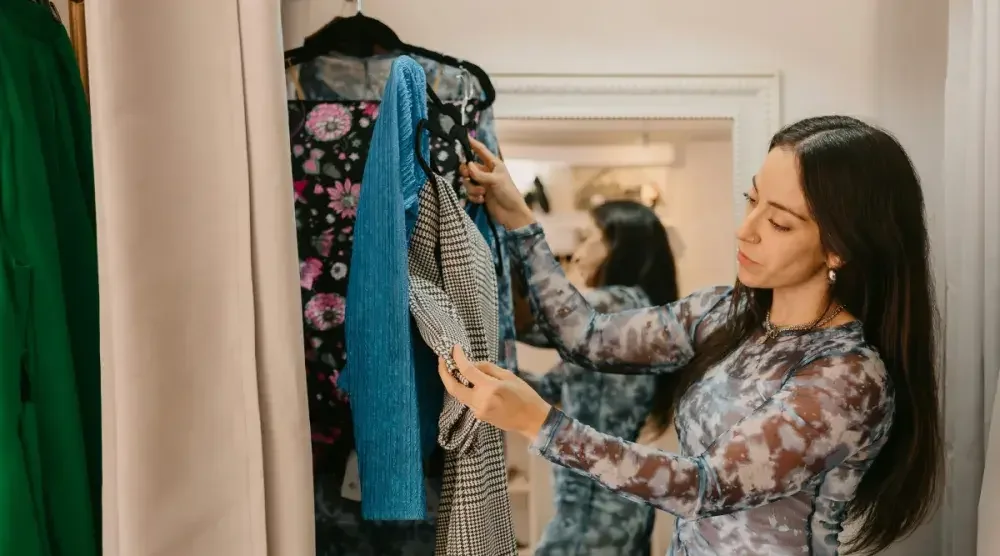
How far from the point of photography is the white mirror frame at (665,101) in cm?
140

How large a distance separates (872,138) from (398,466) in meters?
0.78

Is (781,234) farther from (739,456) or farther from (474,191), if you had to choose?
(474,191)

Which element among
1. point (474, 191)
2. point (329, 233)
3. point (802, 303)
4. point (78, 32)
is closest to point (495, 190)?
point (474, 191)

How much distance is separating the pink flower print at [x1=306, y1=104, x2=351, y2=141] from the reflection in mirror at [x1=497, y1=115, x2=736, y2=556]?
38 centimetres

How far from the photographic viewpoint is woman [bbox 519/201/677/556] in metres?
1.43

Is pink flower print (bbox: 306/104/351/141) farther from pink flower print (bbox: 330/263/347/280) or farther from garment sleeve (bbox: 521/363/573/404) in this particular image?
garment sleeve (bbox: 521/363/573/404)

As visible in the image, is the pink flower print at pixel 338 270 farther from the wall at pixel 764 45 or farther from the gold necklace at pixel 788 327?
the gold necklace at pixel 788 327

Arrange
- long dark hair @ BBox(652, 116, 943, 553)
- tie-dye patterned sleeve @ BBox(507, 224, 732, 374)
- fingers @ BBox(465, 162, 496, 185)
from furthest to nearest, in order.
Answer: tie-dye patterned sleeve @ BBox(507, 224, 732, 374), fingers @ BBox(465, 162, 496, 185), long dark hair @ BBox(652, 116, 943, 553)

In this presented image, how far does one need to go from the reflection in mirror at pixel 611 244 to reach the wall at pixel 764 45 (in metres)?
0.13

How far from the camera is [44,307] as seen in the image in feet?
2.39

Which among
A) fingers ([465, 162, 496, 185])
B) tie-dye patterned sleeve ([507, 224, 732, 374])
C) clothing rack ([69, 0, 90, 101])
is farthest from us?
tie-dye patterned sleeve ([507, 224, 732, 374])

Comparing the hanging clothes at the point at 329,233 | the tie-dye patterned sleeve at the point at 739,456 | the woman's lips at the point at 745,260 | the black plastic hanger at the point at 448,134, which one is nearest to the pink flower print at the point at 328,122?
the hanging clothes at the point at 329,233

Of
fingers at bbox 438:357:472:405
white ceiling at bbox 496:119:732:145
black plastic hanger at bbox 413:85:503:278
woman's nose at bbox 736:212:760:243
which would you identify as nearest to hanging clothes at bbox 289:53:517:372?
black plastic hanger at bbox 413:85:503:278

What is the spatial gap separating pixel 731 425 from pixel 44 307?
34.1 inches
